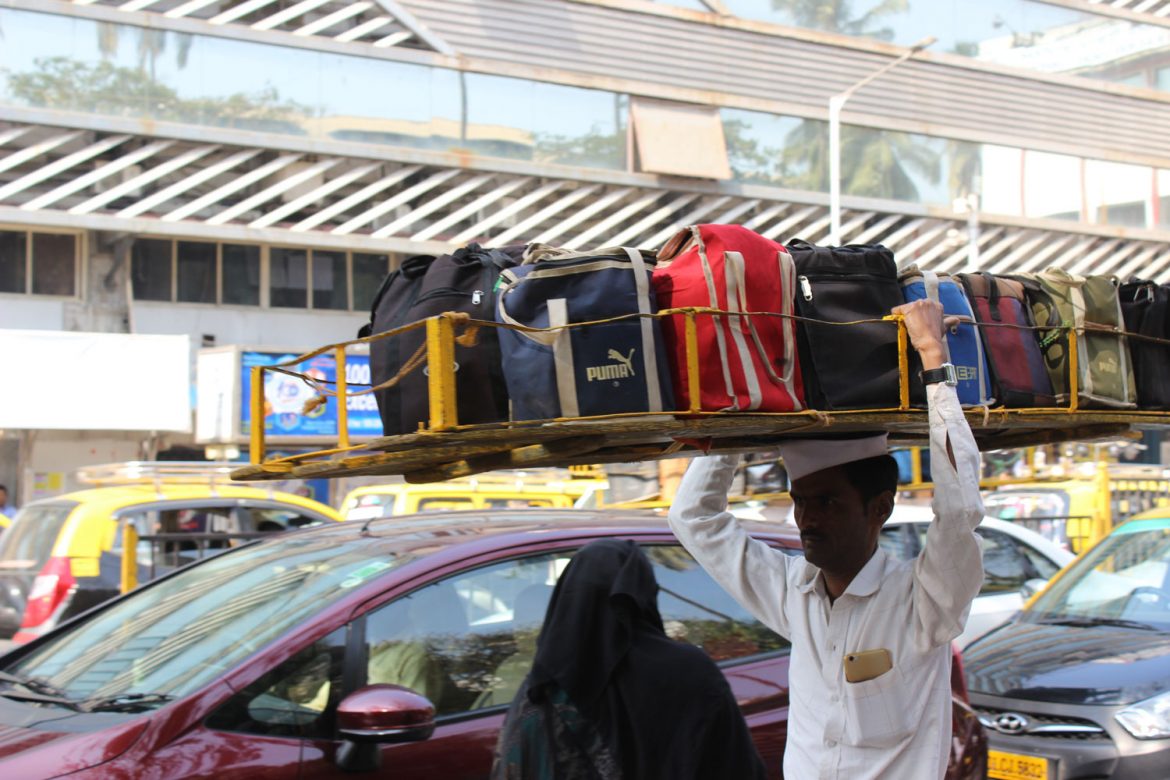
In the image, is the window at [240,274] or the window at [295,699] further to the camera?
the window at [240,274]

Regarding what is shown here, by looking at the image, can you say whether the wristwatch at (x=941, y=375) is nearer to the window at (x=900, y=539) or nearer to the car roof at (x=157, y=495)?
the window at (x=900, y=539)

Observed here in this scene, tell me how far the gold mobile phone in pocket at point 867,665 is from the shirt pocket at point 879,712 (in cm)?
1

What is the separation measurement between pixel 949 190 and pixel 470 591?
25.6 meters

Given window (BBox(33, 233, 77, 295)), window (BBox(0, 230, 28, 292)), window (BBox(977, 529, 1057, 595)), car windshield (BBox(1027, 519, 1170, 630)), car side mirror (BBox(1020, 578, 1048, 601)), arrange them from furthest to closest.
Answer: window (BBox(33, 233, 77, 295))
window (BBox(0, 230, 28, 292))
window (BBox(977, 529, 1057, 595))
car side mirror (BBox(1020, 578, 1048, 601))
car windshield (BBox(1027, 519, 1170, 630))

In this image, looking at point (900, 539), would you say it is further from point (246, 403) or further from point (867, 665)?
point (246, 403)

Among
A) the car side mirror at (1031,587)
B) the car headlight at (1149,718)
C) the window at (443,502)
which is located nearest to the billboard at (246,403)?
the window at (443,502)

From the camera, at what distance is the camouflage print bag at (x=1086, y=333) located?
296 centimetres

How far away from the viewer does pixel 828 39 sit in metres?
26.5

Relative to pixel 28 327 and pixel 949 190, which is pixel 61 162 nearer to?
pixel 28 327

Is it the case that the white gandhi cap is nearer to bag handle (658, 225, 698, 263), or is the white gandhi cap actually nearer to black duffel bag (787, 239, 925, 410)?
black duffel bag (787, 239, 925, 410)

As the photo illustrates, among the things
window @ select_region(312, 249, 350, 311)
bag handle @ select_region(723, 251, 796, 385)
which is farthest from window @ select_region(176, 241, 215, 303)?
bag handle @ select_region(723, 251, 796, 385)

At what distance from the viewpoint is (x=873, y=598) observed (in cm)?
274

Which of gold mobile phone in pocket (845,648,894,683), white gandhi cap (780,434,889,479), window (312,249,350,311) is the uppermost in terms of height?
window (312,249,350,311)

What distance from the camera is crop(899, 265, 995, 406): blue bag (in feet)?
9.28
